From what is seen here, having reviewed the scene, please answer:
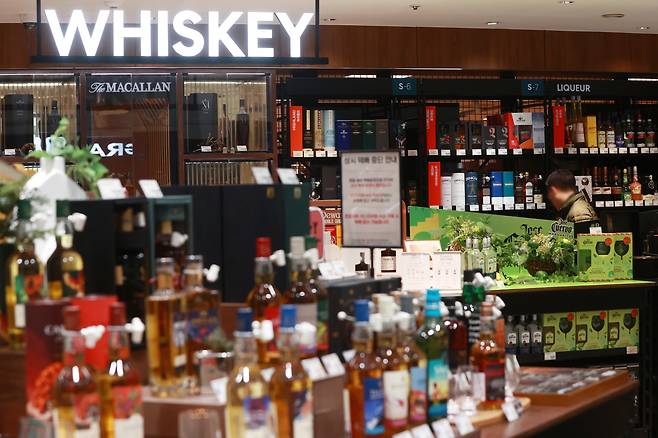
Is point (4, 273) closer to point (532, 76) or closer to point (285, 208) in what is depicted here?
point (285, 208)

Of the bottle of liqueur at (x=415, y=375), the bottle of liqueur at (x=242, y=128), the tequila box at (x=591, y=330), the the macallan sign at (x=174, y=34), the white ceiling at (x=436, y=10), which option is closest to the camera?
the bottle of liqueur at (x=415, y=375)

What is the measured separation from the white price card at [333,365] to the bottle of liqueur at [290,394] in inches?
6.7

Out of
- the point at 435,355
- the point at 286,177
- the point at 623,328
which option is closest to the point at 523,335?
the point at 623,328

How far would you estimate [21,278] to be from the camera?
2.29 meters

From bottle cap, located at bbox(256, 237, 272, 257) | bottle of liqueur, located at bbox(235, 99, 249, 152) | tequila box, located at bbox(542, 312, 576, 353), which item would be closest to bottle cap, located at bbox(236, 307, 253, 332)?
bottle cap, located at bbox(256, 237, 272, 257)

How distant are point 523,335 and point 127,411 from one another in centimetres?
409

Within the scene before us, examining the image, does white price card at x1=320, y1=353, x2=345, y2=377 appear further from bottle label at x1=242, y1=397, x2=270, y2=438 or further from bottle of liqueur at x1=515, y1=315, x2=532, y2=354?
bottle of liqueur at x1=515, y1=315, x2=532, y2=354

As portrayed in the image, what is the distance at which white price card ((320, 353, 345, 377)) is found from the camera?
7.16 feet

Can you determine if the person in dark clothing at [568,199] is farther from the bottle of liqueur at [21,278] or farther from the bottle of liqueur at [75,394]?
the bottle of liqueur at [75,394]

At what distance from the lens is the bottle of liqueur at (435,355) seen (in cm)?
236

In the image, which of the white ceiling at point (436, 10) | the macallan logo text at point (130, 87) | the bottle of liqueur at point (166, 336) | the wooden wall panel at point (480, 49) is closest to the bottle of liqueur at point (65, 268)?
the bottle of liqueur at point (166, 336)

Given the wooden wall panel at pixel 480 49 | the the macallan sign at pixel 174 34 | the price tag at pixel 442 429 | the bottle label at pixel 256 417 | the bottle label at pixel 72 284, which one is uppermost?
the wooden wall panel at pixel 480 49

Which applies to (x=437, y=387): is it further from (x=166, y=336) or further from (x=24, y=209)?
(x=24, y=209)

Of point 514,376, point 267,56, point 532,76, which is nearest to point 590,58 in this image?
point 532,76
